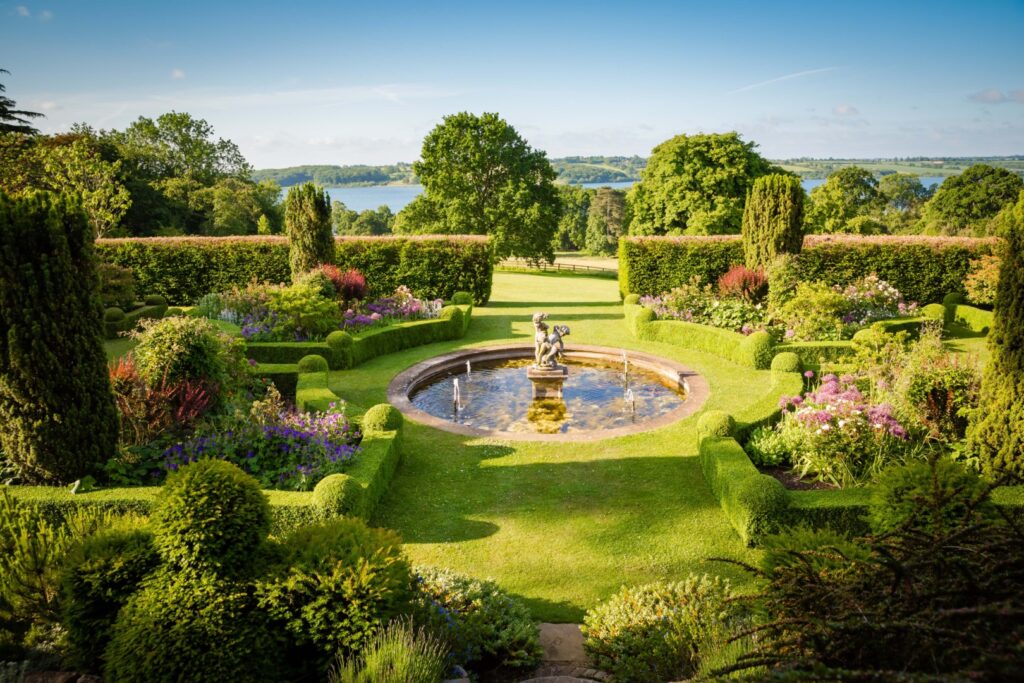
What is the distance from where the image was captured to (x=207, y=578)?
4.06 meters

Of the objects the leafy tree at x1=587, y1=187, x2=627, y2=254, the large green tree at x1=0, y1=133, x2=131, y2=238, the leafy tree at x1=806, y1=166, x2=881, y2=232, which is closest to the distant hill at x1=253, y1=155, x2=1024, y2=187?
the leafy tree at x1=587, y1=187, x2=627, y2=254

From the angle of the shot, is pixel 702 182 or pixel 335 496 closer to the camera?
pixel 335 496

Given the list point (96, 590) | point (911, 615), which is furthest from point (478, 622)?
point (911, 615)

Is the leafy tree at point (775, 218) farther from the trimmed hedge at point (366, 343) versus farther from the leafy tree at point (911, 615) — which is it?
the leafy tree at point (911, 615)

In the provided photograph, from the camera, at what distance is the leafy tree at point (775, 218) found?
55.7ft

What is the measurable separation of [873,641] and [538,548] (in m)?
4.37

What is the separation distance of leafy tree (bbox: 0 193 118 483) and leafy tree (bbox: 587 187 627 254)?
170 feet

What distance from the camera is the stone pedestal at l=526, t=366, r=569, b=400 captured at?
1233 cm

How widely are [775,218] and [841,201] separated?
97.0ft

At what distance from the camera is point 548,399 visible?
40.0ft

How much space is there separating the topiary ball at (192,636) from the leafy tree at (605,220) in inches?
2141

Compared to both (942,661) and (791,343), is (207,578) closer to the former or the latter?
(942,661)

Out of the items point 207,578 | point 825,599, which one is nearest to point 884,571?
point 825,599

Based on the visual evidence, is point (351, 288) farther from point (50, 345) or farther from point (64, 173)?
point (64, 173)
